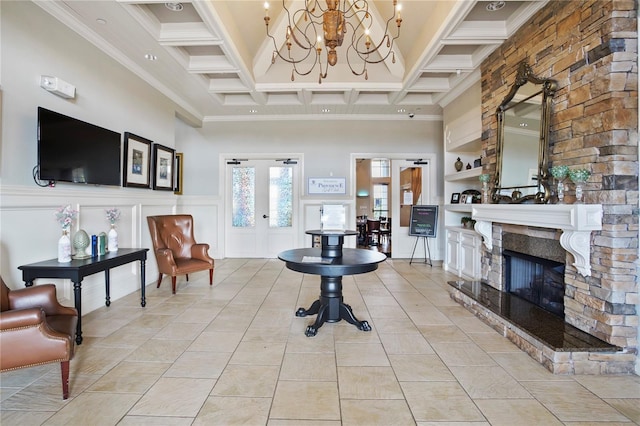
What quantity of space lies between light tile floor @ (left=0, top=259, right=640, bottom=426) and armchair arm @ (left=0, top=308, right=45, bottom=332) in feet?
1.72

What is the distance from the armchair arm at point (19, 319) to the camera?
175 cm

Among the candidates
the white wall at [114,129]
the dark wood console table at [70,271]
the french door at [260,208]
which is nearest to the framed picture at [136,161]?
the white wall at [114,129]

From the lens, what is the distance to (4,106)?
255 centimetres

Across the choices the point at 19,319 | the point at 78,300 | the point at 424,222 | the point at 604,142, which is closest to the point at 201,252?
the point at 78,300

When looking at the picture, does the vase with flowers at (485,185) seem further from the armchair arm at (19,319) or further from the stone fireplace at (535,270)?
the armchair arm at (19,319)

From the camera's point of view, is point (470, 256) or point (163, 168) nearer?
point (470, 256)

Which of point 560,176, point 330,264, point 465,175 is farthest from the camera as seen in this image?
point 465,175

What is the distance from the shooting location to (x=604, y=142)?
237 centimetres

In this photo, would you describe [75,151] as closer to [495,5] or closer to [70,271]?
[70,271]

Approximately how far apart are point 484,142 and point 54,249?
16.9 ft

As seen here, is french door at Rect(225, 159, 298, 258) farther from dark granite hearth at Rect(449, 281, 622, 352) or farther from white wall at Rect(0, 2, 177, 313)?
dark granite hearth at Rect(449, 281, 622, 352)

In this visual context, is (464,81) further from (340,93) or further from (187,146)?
(187,146)

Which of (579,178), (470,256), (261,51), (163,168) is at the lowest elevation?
(470,256)

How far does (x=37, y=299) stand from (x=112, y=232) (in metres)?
1.41
